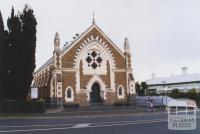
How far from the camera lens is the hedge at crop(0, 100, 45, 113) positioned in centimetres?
3797

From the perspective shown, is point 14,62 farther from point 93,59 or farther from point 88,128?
point 88,128

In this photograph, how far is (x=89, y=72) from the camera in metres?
52.9

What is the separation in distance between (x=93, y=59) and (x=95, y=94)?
4.84 meters

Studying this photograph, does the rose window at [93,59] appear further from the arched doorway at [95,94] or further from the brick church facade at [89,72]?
the arched doorway at [95,94]

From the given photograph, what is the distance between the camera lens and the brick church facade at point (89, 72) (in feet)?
167

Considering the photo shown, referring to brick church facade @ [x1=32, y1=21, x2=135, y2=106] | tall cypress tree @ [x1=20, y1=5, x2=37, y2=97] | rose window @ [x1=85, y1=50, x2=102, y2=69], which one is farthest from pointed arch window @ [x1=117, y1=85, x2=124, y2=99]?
tall cypress tree @ [x1=20, y1=5, x2=37, y2=97]

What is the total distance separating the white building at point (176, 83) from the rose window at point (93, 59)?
33122mm

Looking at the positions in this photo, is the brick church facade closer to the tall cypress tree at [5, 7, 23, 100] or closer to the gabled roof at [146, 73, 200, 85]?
the tall cypress tree at [5, 7, 23, 100]

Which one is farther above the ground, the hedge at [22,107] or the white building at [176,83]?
the white building at [176,83]

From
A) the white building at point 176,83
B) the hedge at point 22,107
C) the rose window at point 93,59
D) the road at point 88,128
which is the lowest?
the road at point 88,128

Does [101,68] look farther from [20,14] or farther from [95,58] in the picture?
[20,14]

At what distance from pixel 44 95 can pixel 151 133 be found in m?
36.0

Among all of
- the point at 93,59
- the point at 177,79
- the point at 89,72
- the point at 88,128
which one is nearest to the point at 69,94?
the point at 89,72

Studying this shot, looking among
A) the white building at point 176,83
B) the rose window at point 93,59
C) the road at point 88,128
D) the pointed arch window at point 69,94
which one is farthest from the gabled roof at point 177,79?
the road at point 88,128
